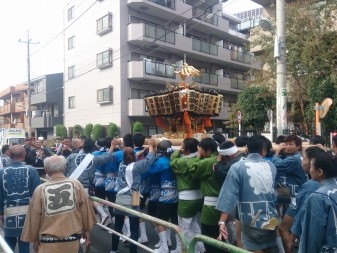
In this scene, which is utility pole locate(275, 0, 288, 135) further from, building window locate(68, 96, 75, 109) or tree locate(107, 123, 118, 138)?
building window locate(68, 96, 75, 109)

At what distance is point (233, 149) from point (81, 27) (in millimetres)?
28736

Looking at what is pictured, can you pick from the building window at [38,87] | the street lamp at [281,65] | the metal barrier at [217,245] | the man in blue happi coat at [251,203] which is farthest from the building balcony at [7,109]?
the metal barrier at [217,245]

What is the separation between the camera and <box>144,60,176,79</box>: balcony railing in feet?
83.3

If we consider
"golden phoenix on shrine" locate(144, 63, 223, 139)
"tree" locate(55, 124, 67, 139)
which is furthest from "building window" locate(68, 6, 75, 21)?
"golden phoenix on shrine" locate(144, 63, 223, 139)

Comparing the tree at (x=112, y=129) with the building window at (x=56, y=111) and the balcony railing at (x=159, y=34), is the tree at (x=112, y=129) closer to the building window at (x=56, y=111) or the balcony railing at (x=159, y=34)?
the balcony railing at (x=159, y=34)

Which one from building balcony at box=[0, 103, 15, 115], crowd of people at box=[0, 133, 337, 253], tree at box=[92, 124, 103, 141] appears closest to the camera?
crowd of people at box=[0, 133, 337, 253]

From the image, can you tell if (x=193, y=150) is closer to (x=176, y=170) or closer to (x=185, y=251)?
(x=176, y=170)

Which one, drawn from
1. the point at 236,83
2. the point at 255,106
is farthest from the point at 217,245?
the point at 236,83

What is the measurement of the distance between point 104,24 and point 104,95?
529 centimetres

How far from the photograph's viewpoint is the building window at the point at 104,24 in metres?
26.3

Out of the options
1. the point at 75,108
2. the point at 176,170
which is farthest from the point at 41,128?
the point at 176,170

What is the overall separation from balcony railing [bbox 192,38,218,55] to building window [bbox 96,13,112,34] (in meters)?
6.92

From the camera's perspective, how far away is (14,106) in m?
46.5

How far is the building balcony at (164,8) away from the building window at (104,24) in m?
1.87
